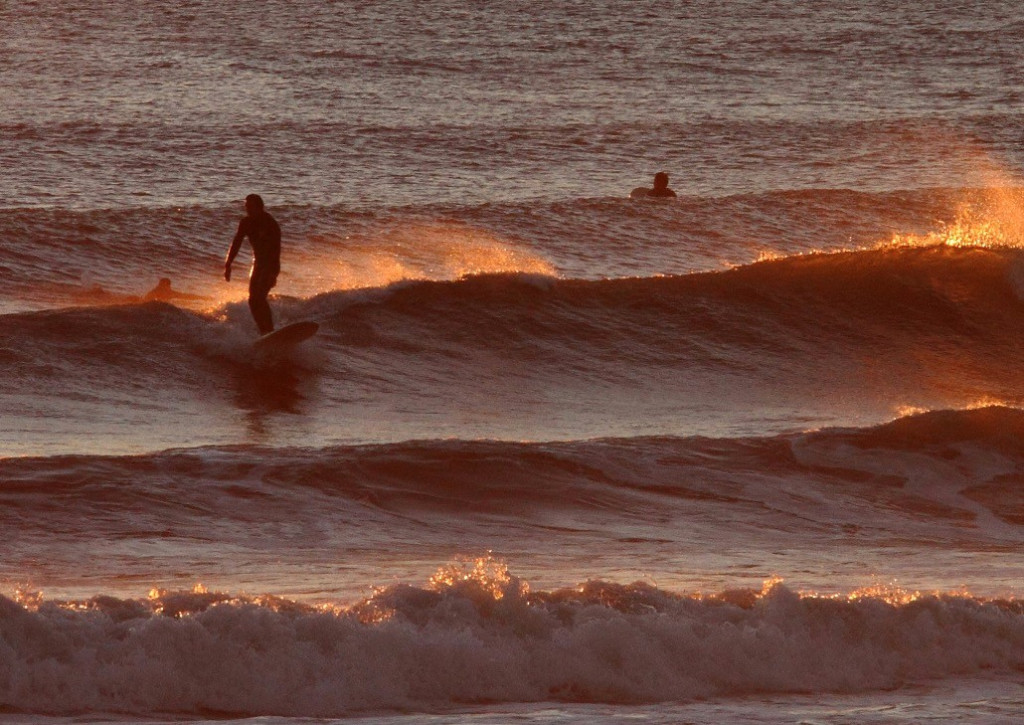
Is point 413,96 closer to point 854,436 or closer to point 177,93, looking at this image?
point 177,93

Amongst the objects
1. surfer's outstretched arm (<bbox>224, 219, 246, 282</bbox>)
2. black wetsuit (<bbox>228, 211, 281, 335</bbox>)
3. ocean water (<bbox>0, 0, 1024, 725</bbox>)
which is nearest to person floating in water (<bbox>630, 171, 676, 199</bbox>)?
ocean water (<bbox>0, 0, 1024, 725</bbox>)

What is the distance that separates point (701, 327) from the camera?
18203 millimetres

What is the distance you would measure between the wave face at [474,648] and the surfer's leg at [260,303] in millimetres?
7054

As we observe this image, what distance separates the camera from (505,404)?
1511cm

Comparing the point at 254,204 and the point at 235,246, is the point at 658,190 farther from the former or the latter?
the point at 235,246

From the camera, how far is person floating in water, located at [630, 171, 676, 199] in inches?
985

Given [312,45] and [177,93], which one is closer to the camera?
[177,93]

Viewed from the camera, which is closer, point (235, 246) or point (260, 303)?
point (235, 246)

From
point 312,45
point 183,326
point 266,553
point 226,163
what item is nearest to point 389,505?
point 266,553

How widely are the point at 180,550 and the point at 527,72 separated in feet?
101

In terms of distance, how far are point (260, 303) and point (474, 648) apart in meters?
7.80

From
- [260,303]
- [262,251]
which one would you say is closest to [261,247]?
[262,251]

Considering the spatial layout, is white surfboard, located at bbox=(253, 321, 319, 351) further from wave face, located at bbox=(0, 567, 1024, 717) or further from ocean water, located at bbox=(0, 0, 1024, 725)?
wave face, located at bbox=(0, 567, 1024, 717)

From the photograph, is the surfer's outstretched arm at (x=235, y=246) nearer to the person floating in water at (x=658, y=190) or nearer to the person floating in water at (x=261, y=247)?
the person floating in water at (x=261, y=247)
